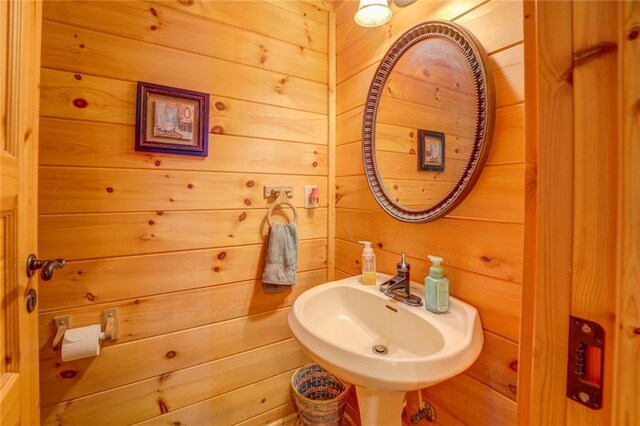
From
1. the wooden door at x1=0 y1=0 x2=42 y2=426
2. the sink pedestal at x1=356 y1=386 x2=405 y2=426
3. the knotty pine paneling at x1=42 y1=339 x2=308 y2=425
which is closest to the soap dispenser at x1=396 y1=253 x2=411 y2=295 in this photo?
the sink pedestal at x1=356 y1=386 x2=405 y2=426

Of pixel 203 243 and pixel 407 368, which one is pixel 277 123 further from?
pixel 407 368

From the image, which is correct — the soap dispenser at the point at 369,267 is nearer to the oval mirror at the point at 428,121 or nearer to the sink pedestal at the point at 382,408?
the oval mirror at the point at 428,121

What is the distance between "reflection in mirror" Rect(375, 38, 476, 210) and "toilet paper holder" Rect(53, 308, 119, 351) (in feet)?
3.83

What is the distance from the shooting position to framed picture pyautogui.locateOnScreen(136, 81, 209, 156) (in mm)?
1040

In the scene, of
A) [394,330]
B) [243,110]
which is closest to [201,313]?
[394,330]

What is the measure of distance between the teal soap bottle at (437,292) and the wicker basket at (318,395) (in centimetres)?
72

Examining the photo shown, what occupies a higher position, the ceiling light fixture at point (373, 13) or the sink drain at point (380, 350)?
the ceiling light fixture at point (373, 13)

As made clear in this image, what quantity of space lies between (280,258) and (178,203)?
490 millimetres

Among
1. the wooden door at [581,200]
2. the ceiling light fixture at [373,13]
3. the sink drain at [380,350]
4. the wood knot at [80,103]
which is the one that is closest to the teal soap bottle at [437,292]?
the sink drain at [380,350]

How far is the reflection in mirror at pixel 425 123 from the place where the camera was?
89cm

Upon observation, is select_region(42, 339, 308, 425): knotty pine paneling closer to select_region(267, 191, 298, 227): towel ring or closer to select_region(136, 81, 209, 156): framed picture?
select_region(267, 191, 298, 227): towel ring

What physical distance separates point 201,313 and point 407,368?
91 centimetres

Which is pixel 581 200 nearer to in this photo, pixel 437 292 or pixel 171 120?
pixel 437 292

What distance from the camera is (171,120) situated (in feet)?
3.56
